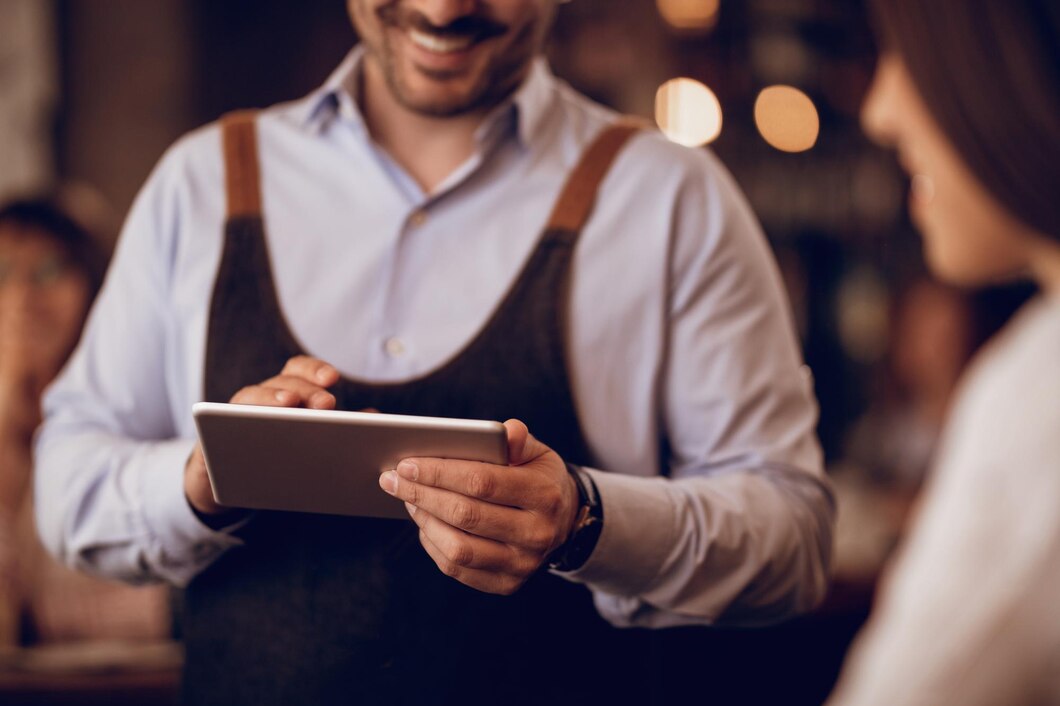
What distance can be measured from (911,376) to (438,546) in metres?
4.11

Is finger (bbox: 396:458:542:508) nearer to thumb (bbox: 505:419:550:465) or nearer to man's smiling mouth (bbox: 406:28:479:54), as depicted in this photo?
thumb (bbox: 505:419:550:465)

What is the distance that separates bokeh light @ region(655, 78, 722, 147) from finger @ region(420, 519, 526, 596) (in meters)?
4.58

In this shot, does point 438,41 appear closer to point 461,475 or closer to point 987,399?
point 461,475

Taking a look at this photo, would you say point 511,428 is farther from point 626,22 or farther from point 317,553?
point 626,22

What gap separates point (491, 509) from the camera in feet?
3.61

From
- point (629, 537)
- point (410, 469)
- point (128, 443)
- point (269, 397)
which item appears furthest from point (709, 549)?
point (128, 443)

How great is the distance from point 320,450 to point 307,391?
98 millimetres

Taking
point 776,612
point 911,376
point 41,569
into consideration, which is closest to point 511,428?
point 776,612

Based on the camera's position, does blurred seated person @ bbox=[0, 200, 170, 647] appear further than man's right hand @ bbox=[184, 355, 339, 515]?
Yes

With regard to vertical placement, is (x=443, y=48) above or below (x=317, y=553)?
above

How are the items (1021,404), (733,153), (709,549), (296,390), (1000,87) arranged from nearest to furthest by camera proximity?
(1021,404) < (1000,87) < (296,390) < (709,549) < (733,153)

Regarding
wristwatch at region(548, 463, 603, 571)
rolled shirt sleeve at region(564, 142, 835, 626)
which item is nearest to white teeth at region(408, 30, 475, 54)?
rolled shirt sleeve at region(564, 142, 835, 626)

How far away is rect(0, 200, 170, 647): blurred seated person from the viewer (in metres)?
2.65

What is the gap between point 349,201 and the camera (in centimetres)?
153
